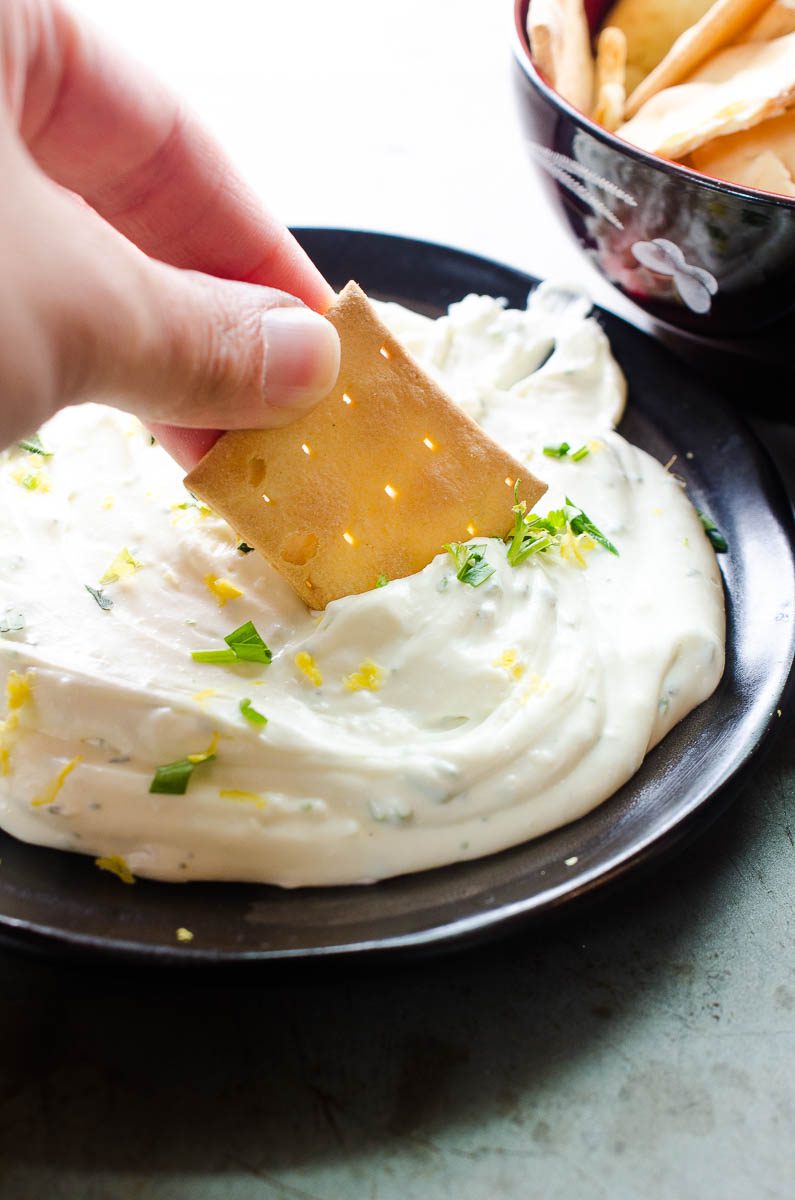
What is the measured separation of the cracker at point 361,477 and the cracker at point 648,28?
1.06m

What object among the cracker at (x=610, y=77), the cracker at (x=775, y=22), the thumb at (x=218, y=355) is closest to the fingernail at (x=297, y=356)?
the thumb at (x=218, y=355)

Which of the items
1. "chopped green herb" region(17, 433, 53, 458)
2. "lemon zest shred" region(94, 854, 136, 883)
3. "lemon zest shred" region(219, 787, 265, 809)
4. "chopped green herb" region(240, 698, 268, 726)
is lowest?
"lemon zest shred" region(94, 854, 136, 883)

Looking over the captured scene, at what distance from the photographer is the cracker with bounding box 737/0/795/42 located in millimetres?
2156

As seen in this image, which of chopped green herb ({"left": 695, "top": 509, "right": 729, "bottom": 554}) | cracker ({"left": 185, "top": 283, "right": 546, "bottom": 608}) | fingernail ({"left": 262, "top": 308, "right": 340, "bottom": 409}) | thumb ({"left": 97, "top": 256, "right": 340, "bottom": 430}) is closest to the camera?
thumb ({"left": 97, "top": 256, "right": 340, "bottom": 430})

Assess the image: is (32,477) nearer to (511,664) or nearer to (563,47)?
(511,664)

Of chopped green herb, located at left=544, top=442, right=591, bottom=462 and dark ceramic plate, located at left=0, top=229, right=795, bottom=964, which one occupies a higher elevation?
chopped green herb, located at left=544, top=442, right=591, bottom=462

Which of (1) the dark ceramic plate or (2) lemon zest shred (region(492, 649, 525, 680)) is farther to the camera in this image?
(2) lemon zest shred (region(492, 649, 525, 680))

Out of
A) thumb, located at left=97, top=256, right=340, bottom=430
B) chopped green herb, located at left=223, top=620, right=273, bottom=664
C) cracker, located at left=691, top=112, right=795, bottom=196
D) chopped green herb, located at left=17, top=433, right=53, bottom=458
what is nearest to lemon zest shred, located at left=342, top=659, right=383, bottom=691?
chopped green herb, located at left=223, top=620, right=273, bottom=664

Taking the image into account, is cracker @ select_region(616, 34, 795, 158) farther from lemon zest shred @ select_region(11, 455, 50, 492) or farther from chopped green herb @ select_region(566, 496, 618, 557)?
lemon zest shred @ select_region(11, 455, 50, 492)

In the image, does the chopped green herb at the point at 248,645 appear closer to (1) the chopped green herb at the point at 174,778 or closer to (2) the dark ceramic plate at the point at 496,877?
(1) the chopped green herb at the point at 174,778

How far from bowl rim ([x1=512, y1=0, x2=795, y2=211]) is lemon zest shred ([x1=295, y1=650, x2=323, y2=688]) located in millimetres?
1082

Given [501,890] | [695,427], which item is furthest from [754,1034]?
[695,427]

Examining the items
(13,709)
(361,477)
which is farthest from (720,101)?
(13,709)

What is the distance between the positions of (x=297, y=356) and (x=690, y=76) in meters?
1.22
